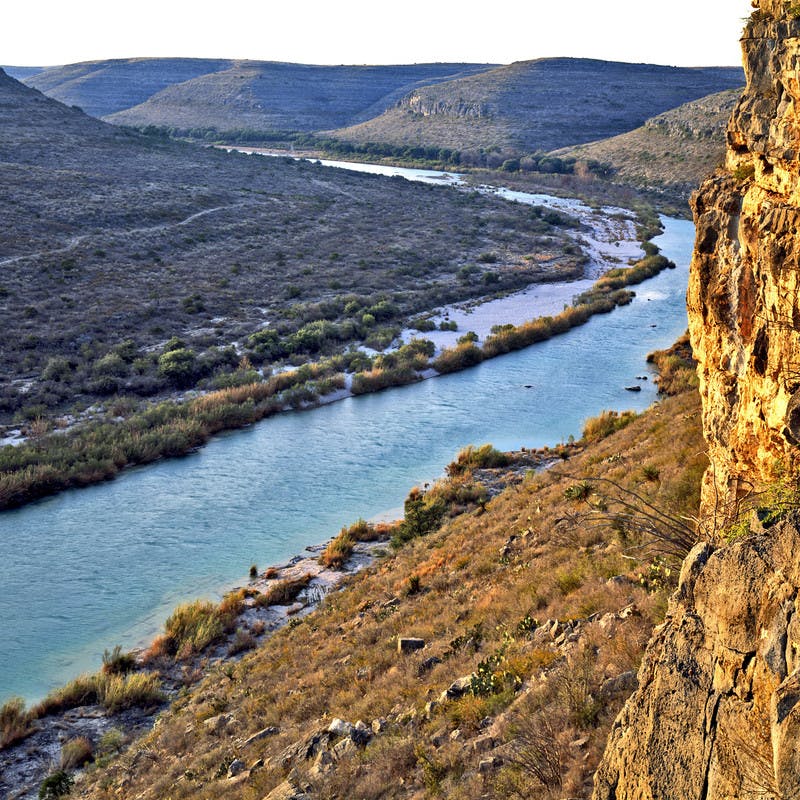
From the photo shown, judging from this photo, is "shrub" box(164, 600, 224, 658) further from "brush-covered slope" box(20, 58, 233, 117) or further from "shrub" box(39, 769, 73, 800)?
"brush-covered slope" box(20, 58, 233, 117)

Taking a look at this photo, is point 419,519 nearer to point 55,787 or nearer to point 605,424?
point 605,424

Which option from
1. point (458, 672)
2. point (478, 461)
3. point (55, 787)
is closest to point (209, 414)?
point (478, 461)

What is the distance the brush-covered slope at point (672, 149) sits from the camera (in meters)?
71.5

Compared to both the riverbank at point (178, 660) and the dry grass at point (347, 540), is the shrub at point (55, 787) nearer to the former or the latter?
the riverbank at point (178, 660)

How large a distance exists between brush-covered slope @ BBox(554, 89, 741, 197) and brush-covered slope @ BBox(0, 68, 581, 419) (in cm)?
1952

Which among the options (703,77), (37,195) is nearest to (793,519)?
(37,195)

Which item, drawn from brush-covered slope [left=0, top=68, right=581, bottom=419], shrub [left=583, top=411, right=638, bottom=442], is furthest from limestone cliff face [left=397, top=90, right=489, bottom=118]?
shrub [left=583, top=411, right=638, bottom=442]

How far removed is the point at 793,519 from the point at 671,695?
1.03 meters

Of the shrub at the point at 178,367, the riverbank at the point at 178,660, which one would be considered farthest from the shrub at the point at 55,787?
the shrub at the point at 178,367

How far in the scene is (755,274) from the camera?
252 inches

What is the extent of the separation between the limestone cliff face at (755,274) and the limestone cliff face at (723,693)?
1.80 meters

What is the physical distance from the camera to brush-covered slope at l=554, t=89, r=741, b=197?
7150 centimetres

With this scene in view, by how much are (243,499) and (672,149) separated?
70269 millimetres

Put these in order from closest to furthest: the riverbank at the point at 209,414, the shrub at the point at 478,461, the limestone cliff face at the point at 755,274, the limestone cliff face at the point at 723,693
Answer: the limestone cliff face at the point at 723,693, the limestone cliff face at the point at 755,274, the riverbank at the point at 209,414, the shrub at the point at 478,461
